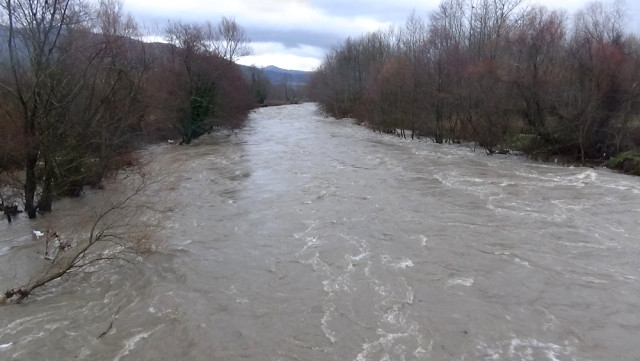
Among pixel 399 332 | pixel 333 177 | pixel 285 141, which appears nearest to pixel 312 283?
pixel 399 332

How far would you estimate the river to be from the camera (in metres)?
6.86

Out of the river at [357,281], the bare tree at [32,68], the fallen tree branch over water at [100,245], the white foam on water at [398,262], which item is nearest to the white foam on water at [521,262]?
the river at [357,281]

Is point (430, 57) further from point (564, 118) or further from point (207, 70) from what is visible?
point (207, 70)

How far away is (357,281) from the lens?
29.4 ft

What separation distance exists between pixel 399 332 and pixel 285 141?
87.7ft

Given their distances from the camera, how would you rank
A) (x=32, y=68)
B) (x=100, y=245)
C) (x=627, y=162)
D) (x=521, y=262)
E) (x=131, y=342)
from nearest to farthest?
1. (x=131, y=342)
2. (x=521, y=262)
3. (x=100, y=245)
4. (x=32, y=68)
5. (x=627, y=162)

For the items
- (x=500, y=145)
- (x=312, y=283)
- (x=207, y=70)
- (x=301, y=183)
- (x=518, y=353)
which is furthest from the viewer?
(x=207, y=70)

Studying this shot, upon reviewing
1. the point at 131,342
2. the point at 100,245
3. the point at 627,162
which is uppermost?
the point at 627,162

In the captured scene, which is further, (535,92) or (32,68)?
(535,92)

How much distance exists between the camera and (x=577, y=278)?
9.05 meters

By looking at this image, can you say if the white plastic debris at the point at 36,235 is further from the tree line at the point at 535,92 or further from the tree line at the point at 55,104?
the tree line at the point at 535,92

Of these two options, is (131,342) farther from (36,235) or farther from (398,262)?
(36,235)

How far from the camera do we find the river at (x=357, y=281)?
6.86m

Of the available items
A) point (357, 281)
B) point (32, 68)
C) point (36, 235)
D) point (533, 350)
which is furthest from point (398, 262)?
point (32, 68)
